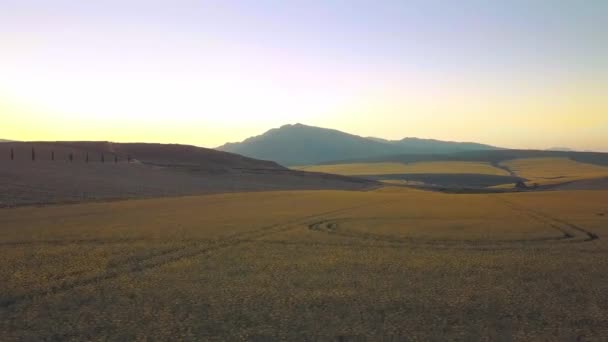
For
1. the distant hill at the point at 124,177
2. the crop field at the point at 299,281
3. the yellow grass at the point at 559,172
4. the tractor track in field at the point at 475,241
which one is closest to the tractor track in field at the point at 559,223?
the tractor track in field at the point at 475,241

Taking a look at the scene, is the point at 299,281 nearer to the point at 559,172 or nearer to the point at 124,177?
the point at 124,177

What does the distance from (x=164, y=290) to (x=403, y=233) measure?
41.6 feet

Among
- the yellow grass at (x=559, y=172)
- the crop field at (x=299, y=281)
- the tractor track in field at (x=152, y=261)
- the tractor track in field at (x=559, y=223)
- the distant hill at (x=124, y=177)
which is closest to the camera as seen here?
the crop field at (x=299, y=281)

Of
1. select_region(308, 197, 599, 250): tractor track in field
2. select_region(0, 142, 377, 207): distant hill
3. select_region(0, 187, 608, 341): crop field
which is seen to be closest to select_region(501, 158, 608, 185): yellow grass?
select_region(0, 142, 377, 207): distant hill

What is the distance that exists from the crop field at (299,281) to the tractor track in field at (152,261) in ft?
0.16

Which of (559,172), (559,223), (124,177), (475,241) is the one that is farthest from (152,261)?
(559,172)

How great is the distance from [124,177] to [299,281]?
5300cm

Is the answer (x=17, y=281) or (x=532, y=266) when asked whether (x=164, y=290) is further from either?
(x=532, y=266)

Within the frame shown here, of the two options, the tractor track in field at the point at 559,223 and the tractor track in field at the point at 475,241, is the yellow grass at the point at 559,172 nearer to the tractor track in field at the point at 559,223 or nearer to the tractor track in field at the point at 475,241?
the tractor track in field at the point at 559,223

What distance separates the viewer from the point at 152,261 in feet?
52.3

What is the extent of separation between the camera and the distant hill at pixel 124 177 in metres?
42.2

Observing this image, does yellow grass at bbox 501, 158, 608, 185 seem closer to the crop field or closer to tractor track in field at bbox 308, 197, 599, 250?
tractor track in field at bbox 308, 197, 599, 250

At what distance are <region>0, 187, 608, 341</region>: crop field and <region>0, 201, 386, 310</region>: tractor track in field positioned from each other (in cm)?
5

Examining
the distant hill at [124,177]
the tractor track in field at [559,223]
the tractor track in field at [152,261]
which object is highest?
the distant hill at [124,177]
